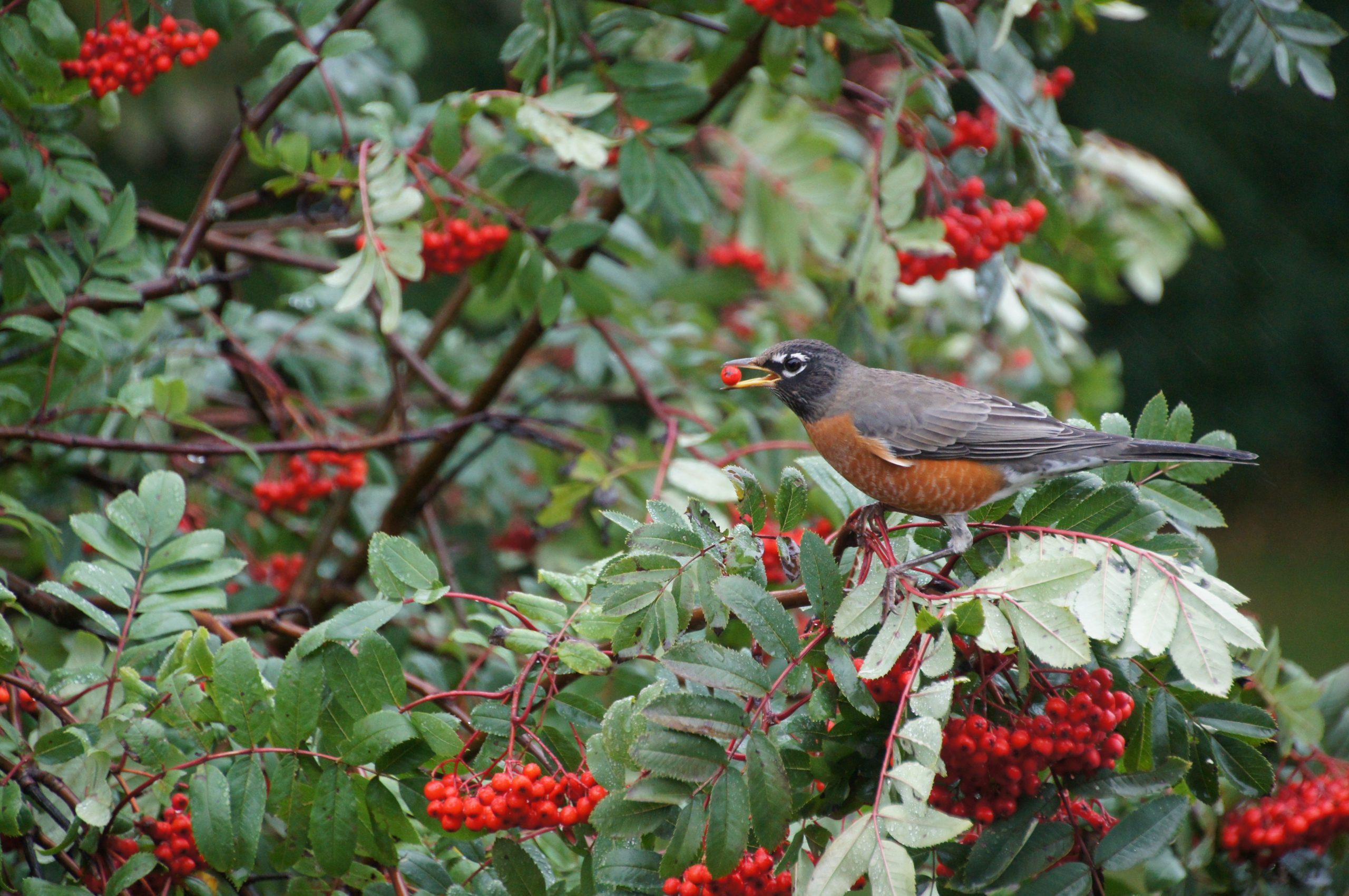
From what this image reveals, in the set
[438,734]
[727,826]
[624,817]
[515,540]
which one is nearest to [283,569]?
[515,540]

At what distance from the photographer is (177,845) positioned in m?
1.47

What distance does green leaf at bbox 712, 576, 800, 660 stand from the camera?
52.4 inches

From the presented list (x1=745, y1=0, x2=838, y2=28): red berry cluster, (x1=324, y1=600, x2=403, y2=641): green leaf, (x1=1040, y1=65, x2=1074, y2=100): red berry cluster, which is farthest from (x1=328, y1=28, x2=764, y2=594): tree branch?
(x1=324, y1=600, x2=403, y2=641): green leaf

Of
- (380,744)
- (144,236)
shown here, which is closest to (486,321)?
(144,236)

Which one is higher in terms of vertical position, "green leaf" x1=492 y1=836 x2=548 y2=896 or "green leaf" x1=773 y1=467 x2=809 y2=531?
"green leaf" x1=773 y1=467 x2=809 y2=531

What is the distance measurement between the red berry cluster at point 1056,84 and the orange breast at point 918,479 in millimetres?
1175

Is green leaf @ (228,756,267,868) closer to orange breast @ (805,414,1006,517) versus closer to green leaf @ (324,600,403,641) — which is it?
green leaf @ (324,600,403,641)

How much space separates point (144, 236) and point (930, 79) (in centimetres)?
182

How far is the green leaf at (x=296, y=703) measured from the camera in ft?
4.65

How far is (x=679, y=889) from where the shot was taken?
128 cm

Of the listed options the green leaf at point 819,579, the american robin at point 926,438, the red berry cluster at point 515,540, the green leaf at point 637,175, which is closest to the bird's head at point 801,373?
the american robin at point 926,438

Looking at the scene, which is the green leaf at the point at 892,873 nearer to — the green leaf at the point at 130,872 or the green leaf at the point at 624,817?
the green leaf at the point at 624,817

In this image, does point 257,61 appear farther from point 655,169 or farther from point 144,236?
point 655,169

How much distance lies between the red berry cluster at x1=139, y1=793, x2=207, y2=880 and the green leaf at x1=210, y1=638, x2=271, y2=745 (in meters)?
0.17
